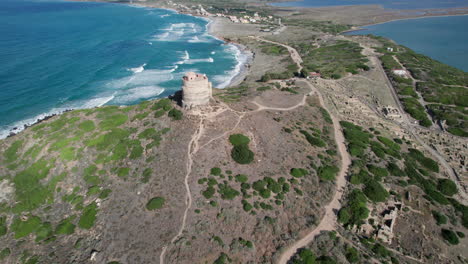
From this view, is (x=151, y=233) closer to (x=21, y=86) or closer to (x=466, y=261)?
(x=466, y=261)

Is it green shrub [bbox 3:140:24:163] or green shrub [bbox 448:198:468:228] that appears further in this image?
green shrub [bbox 3:140:24:163]

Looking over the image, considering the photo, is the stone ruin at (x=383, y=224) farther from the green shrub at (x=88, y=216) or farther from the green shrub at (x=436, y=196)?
the green shrub at (x=88, y=216)

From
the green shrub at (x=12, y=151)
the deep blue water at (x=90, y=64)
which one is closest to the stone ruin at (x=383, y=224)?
the green shrub at (x=12, y=151)

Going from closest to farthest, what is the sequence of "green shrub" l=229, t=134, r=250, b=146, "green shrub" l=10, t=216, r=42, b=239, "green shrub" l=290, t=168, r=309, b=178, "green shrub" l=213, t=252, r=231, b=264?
Answer: "green shrub" l=213, t=252, r=231, b=264, "green shrub" l=10, t=216, r=42, b=239, "green shrub" l=290, t=168, r=309, b=178, "green shrub" l=229, t=134, r=250, b=146

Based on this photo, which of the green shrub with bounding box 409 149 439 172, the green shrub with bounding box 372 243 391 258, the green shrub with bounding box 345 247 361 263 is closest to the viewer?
the green shrub with bounding box 345 247 361 263

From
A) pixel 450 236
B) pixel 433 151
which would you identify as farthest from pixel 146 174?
pixel 433 151

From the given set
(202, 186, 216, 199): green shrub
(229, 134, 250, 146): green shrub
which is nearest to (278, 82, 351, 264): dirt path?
(202, 186, 216, 199): green shrub

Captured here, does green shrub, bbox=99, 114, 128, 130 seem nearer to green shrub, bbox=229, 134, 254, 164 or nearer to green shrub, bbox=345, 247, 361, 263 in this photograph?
green shrub, bbox=229, 134, 254, 164
